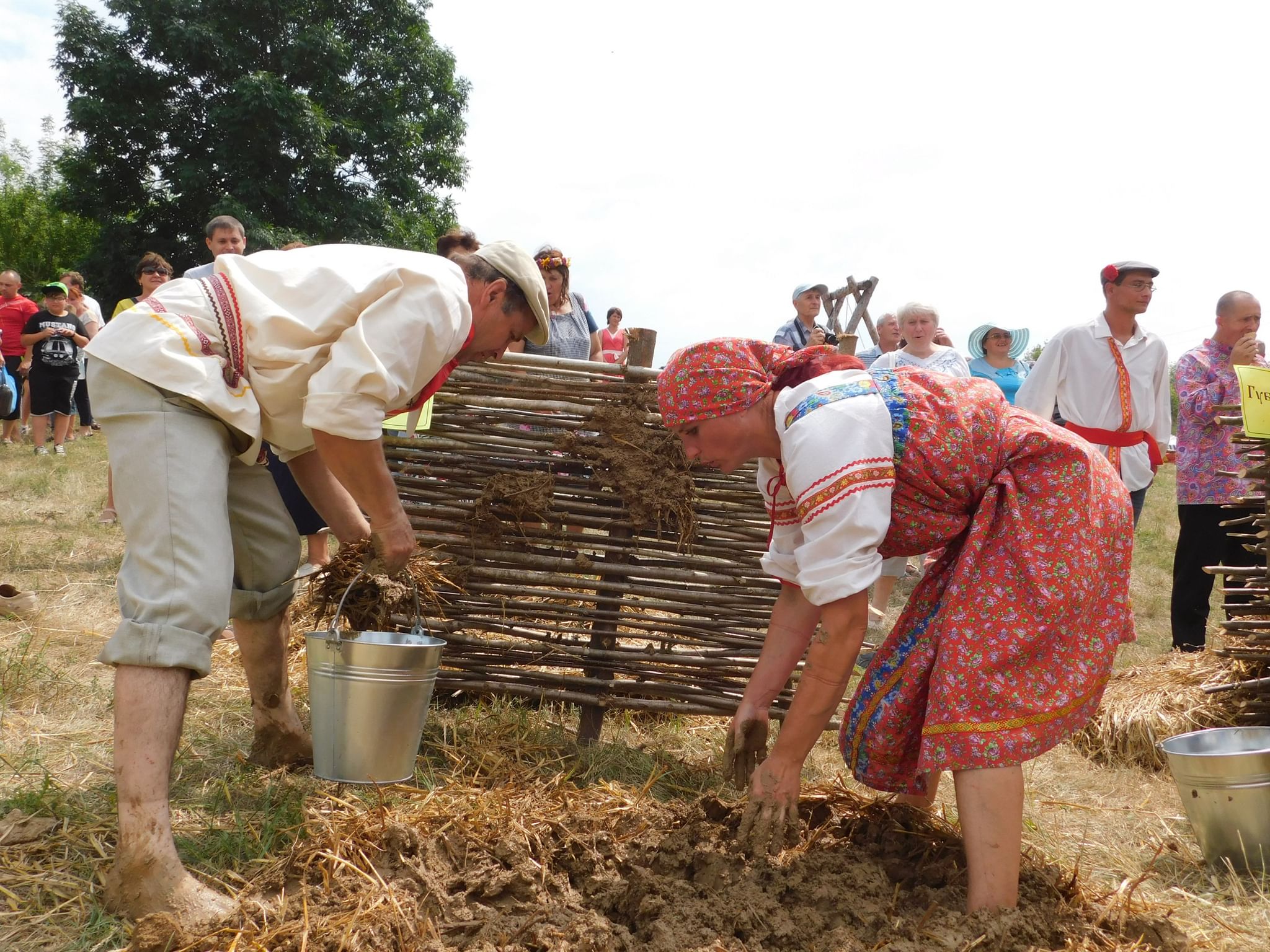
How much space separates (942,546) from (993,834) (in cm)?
71

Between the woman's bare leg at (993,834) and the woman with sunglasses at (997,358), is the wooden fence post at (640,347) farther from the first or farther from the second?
the woman with sunglasses at (997,358)

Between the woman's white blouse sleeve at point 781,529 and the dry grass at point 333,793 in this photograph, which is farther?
the woman's white blouse sleeve at point 781,529

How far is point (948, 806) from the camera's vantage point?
3266 mm

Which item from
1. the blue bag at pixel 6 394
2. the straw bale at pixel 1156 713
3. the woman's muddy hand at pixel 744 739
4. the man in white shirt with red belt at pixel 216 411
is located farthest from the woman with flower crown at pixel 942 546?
the blue bag at pixel 6 394

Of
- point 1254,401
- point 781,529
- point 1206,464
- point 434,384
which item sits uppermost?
point 1254,401

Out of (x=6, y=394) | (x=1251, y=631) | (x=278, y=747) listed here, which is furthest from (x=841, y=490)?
(x=6, y=394)

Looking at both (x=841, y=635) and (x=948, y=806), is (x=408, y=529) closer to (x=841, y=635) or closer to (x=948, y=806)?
(x=841, y=635)

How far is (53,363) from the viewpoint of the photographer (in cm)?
937

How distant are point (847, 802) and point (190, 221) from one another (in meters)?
21.0

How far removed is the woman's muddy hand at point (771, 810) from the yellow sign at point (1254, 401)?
2.53m

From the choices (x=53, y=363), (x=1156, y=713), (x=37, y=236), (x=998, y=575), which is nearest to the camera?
(x=998, y=575)

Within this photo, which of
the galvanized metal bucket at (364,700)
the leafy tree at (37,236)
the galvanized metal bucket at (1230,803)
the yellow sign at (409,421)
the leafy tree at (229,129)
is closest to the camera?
the galvanized metal bucket at (364,700)

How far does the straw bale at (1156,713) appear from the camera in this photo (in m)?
3.93

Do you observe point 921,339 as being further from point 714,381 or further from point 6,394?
point 6,394
